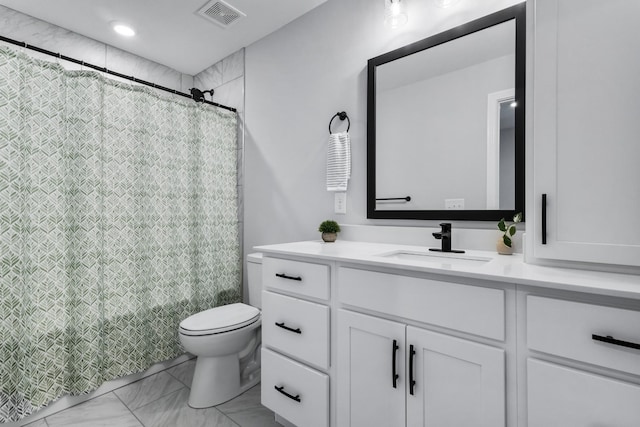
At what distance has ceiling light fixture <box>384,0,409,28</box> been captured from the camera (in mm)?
1568

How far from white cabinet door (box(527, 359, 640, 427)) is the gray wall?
2.84 ft

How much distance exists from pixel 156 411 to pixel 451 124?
2184mm

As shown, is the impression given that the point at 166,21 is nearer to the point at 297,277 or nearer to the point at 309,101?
the point at 309,101

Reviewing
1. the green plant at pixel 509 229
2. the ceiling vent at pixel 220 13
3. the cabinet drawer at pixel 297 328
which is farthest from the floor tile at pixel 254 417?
the ceiling vent at pixel 220 13

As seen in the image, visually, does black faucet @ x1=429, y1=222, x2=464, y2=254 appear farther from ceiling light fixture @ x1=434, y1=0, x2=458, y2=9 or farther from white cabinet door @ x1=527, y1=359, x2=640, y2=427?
ceiling light fixture @ x1=434, y1=0, x2=458, y2=9

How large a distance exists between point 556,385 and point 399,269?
503 mm

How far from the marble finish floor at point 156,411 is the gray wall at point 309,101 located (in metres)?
1.06

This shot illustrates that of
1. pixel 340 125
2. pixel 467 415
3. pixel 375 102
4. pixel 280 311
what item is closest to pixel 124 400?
pixel 280 311

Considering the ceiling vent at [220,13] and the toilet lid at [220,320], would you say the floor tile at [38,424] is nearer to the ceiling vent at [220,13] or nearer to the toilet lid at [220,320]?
the toilet lid at [220,320]

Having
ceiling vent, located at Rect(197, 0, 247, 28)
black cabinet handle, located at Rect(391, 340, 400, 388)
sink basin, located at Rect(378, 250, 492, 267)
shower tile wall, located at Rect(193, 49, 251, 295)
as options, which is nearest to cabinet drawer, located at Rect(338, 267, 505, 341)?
black cabinet handle, located at Rect(391, 340, 400, 388)

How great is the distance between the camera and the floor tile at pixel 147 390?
5.91ft

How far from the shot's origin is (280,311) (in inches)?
57.4

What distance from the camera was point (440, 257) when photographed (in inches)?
54.3

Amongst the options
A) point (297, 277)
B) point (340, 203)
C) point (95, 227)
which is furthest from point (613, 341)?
point (95, 227)
